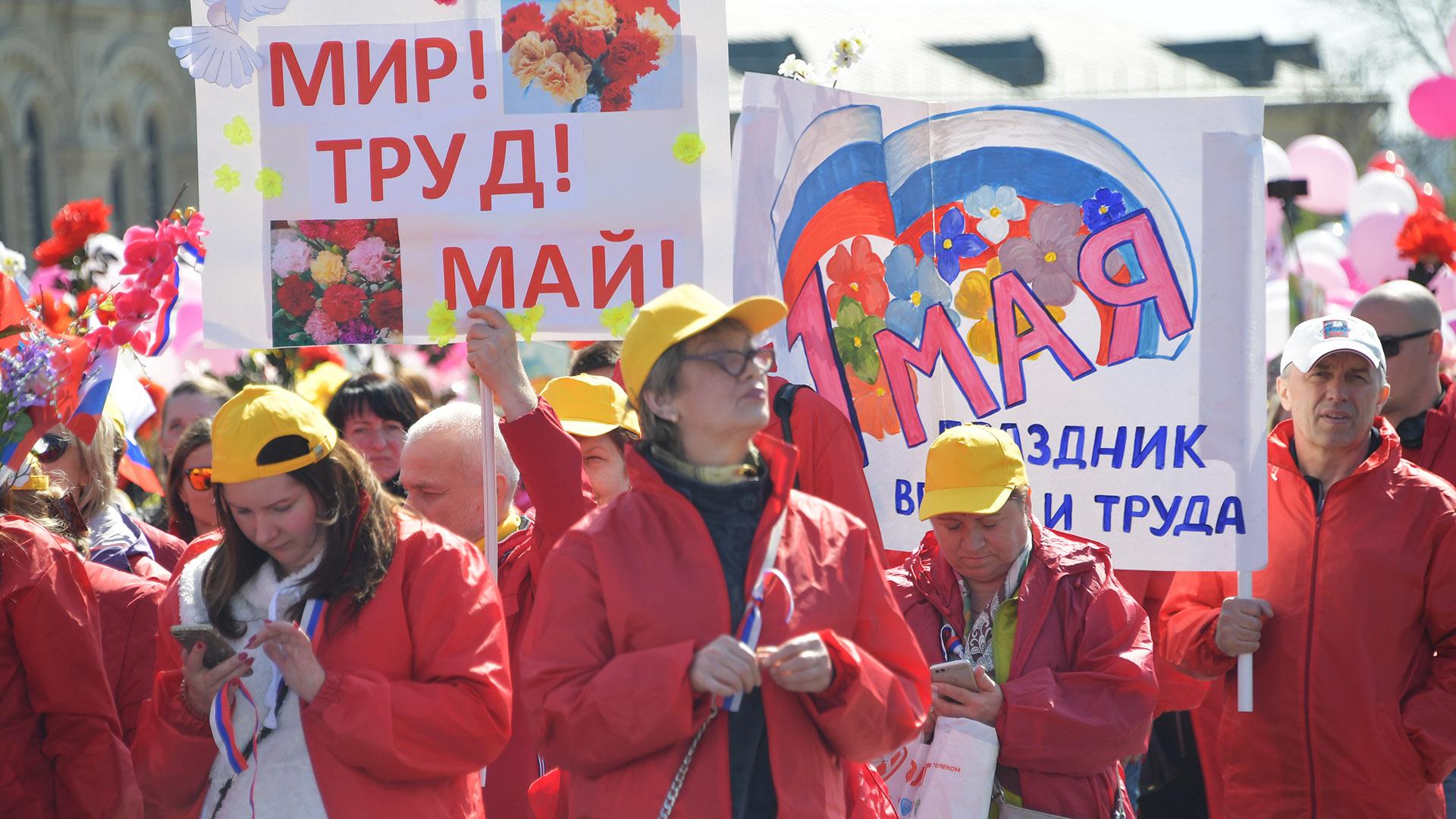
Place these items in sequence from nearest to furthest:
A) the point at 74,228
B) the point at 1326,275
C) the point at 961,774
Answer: the point at 961,774
the point at 74,228
the point at 1326,275

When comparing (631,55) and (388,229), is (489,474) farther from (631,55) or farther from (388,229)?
(631,55)

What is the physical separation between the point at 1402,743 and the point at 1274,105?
46.7 metres

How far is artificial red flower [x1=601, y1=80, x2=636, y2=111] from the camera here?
4.43 m

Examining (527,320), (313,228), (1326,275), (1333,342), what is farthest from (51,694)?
(1326,275)

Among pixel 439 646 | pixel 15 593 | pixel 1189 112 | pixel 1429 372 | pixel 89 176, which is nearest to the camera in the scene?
pixel 439 646

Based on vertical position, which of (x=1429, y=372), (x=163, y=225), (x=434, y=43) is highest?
(x=434, y=43)

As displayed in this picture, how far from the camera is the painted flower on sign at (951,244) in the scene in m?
4.94

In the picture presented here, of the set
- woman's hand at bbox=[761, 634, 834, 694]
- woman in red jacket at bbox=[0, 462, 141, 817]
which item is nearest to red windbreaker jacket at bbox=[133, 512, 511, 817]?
woman in red jacket at bbox=[0, 462, 141, 817]

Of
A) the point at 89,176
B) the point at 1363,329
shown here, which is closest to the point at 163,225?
the point at 1363,329

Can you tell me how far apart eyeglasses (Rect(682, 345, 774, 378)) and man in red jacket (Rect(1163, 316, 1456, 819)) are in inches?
76.1

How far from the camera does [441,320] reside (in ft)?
14.5

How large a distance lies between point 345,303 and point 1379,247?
9.11 meters

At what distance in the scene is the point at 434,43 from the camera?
14.7 ft

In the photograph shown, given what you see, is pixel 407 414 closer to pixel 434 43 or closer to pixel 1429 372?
pixel 434 43
